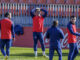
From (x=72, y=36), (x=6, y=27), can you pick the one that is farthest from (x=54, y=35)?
(x=6, y=27)

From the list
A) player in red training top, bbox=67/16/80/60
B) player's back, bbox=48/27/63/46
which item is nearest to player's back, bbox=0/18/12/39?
player's back, bbox=48/27/63/46

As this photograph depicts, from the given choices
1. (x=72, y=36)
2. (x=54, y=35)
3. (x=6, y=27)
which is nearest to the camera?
(x=54, y=35)

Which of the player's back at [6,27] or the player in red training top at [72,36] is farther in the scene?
the player's back at [6,27]

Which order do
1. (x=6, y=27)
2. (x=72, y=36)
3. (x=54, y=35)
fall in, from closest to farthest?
(x=54, y=35) < (x=72, y=36) < (x=6, y=27)

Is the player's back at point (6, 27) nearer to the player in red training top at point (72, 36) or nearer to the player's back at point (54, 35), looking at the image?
the player's back at point (54, 35)

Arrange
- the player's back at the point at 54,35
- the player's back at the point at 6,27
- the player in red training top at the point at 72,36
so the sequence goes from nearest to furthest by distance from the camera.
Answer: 1. the player's back at the point at 54,35
2. the player in red training top at the point at 72,36
3. the player's back at the point at 6,27

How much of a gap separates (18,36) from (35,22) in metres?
5.10

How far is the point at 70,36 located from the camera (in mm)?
9742

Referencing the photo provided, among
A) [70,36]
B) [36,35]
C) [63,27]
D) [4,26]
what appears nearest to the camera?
[70,36]

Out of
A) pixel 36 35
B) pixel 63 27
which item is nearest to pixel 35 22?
pixel 36 35

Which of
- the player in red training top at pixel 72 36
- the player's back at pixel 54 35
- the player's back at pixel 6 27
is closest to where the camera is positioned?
the player's back at pixel 54 35

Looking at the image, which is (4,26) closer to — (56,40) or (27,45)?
(56,40)

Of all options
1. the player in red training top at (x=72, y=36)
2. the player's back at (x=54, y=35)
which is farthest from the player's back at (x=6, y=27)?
the player in red training top at (x=72, y=36)

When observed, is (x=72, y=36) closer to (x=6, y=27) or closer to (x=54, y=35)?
(x=54, y=35)
